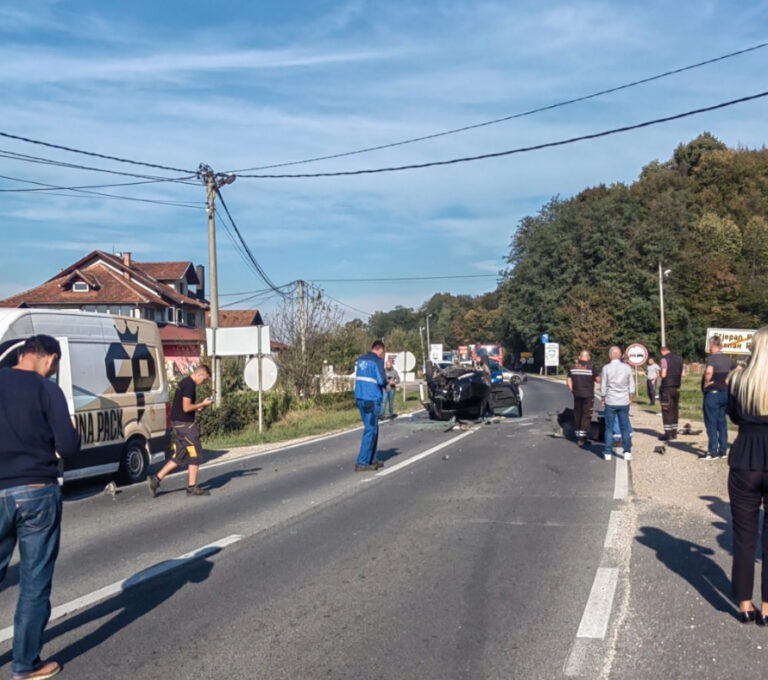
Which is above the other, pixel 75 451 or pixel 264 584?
pixel 75 451

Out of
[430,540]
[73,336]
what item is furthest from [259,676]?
[73,336]

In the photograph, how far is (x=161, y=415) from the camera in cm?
1373

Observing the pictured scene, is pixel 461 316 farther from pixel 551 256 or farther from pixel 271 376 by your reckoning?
pixel 271 376

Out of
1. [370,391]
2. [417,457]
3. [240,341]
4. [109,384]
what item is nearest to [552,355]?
[240,341]

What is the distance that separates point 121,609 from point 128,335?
793cm

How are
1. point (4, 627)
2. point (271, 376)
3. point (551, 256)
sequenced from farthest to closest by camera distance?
point (551, 256) < point (271, 376) < point (4, 627)

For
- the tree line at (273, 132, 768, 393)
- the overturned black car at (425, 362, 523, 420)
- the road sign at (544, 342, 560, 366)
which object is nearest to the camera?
the overturned black car at (425, 362, 523, 420)

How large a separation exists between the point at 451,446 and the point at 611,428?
3.89 m

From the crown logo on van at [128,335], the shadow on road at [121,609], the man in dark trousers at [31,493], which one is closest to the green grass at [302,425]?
the crown logo on van at [128,335]

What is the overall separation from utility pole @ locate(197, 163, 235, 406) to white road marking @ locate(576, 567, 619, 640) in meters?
16.5

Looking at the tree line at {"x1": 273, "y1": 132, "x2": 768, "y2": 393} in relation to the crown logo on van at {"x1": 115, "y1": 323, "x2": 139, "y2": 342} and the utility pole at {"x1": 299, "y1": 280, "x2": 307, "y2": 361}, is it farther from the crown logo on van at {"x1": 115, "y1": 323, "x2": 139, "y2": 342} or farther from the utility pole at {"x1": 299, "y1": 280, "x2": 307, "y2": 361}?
the crown logo on van at {"x1": 115, "y1": 323, "x2": 139, "y2": 342}

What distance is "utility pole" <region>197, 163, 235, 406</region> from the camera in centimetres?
2319

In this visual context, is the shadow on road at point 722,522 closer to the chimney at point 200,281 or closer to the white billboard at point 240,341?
the white billboard at point 240,341

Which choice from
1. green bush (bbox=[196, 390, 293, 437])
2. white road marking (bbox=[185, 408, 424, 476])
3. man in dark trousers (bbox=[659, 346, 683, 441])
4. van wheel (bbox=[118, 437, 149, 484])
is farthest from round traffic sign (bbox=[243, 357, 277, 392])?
man in dark trousers (bbox=[659, 346, 683, 441])
